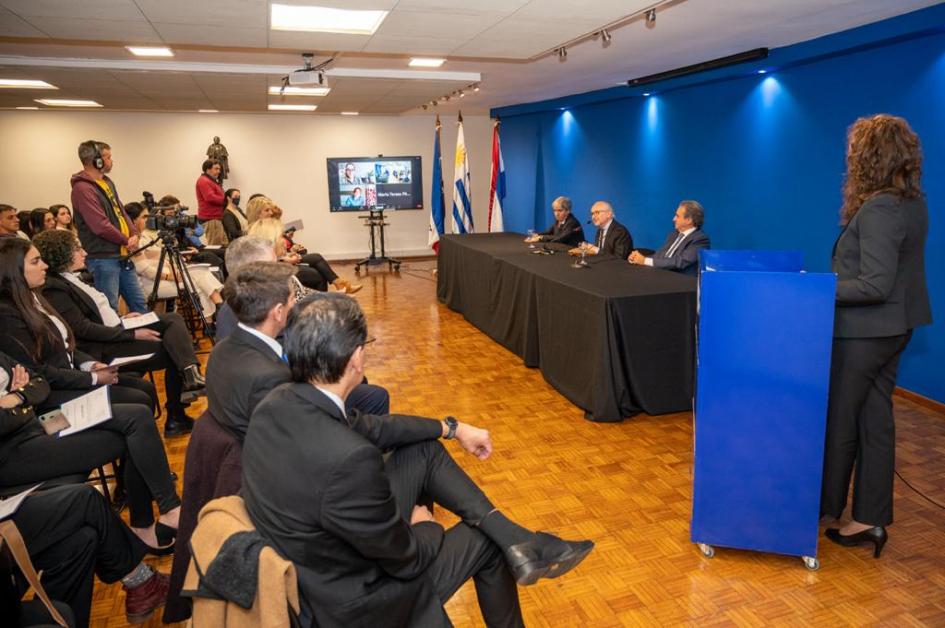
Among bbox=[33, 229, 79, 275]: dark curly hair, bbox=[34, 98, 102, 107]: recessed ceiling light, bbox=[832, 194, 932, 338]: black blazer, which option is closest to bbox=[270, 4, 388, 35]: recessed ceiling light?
bbox=[33, 229, 79, 275]: dark curly hair

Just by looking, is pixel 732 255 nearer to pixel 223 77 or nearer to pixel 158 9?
pixel 158 9

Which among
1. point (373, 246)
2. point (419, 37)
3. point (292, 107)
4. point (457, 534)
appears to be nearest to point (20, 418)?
point (457, 534)

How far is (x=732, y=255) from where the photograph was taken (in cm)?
234

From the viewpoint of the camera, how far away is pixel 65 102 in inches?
316

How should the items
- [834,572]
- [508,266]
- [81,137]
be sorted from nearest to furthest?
1. [834,572]
2. [508,266]
3. [81,137]

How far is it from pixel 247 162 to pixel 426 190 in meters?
3.08

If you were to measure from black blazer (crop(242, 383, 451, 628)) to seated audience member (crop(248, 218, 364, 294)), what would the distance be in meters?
2.86

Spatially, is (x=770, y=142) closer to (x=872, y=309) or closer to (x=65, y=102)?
(x=872, y=309)

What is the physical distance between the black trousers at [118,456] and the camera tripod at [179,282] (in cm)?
193

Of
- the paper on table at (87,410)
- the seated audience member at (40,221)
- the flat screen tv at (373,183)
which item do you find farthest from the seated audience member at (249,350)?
the flat screen tv at (373,183)

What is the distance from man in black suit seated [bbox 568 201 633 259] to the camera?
514 cm

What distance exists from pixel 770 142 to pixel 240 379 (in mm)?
5055

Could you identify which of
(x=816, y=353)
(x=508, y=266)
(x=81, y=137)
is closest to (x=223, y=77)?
(x=508, y=266)

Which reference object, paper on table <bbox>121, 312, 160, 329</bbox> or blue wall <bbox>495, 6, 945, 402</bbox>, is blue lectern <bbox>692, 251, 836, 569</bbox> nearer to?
blue wall <bbox>495, 6, 945, 402</bbox>
